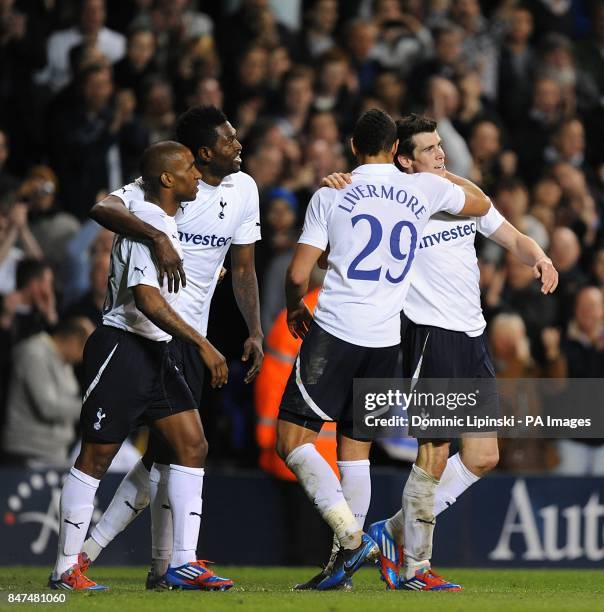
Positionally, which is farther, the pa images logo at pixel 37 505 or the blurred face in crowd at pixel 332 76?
the blurred face in crowd at pixel 332 76

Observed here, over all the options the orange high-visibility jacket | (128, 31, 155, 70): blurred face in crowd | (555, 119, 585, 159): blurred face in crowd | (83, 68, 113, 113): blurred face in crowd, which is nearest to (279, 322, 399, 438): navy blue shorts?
the orange high-visibility jacket

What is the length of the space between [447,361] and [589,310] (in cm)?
454

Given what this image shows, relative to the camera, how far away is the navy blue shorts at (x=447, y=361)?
779cm

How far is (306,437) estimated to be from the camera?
7.41m

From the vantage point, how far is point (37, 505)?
10219 millimetres

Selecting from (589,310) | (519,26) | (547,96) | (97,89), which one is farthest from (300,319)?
(519,26)

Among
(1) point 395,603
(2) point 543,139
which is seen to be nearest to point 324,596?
(1) point 395,603

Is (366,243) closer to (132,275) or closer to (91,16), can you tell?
(132,275)

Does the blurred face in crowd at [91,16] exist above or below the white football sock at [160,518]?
above

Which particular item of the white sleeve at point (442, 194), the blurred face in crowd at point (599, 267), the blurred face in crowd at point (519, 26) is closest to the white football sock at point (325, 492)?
the white sleeve at point (442, 194)

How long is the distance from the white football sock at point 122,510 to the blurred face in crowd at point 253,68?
19.7 feet

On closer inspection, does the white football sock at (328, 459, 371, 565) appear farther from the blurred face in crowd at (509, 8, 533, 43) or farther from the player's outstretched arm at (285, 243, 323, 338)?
the blurred face in crowd at (509, 8, 533, 43)

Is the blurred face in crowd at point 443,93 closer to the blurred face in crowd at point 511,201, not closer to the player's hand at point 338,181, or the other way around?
the blurred face in crowd at point 511,201

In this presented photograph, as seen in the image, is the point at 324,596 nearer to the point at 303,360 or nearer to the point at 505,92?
the point at 303,360
